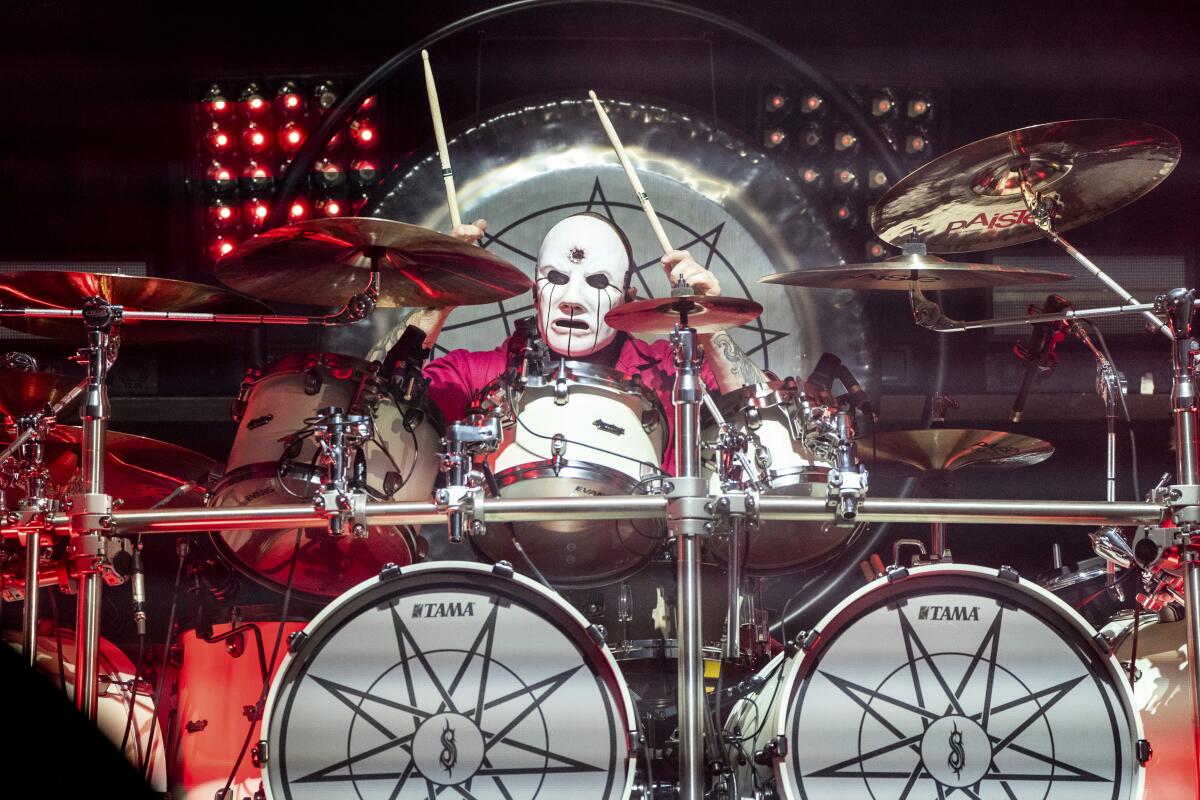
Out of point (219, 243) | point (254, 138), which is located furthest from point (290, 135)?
point (219, 243)

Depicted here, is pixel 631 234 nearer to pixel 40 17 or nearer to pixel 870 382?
pixel 870 382

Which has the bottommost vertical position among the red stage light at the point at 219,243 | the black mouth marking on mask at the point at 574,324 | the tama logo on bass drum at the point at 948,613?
the tama logo on bass drum at the point at 948,613

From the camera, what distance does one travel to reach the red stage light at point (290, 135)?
372cm

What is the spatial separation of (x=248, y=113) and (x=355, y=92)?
1.27 ft

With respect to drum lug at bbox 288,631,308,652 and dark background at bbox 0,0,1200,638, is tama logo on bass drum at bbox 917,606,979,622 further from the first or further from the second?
dark background at bbox 0,0,1200,638

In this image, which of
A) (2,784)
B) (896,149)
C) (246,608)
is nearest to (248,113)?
(246,608)

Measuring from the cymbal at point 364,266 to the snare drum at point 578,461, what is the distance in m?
0.29

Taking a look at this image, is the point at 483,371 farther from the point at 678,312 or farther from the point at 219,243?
the point at 678,312

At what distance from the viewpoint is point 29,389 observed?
2760 mm

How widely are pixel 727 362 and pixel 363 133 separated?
56.7 inches

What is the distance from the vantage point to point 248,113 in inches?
145

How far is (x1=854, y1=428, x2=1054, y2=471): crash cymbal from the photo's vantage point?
2818mm

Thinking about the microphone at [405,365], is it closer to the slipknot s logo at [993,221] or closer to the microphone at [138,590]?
the microphone at [138,590]

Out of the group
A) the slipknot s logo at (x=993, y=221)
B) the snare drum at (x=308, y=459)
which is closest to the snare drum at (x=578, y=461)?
the snare drum at (x=308, y=459)
